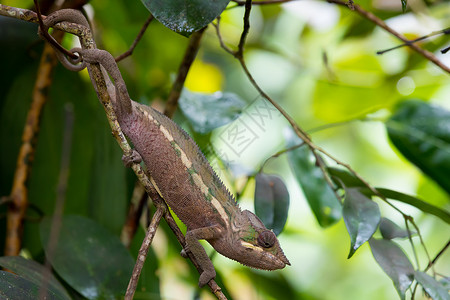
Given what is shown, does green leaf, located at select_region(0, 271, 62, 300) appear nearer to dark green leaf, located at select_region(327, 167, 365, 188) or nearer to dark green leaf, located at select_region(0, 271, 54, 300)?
dark green leaf, located at select_region(0, 271, 54, 300)

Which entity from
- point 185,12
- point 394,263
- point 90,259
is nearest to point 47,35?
point 185,12

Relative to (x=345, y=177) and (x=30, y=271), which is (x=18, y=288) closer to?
(x=30, y=271)

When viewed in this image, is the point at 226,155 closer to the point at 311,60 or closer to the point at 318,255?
the point at 311,60

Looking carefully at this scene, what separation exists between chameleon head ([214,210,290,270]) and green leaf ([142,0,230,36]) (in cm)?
57

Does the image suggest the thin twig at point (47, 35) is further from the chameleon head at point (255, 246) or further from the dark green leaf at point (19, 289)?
the chameleon head at point (255, 246)

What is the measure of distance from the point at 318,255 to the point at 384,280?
0.49 meters

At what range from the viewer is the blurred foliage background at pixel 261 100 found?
176 centimetres

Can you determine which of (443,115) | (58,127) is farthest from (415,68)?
(58,127)

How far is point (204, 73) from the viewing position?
2.85 m

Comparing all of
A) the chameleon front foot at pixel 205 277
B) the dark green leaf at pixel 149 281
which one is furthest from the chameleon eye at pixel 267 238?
the dark green leaf at pixel 149 281

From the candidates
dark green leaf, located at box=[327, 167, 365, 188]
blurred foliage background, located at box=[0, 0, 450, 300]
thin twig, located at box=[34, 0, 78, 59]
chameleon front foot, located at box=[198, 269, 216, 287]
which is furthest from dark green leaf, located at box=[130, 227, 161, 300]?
thin twig, located at box=[34, 0, 78, 59]

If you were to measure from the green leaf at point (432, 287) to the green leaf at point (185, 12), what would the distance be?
0.76 m

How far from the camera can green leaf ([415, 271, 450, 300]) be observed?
3.88 ft

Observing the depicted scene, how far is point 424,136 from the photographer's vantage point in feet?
5.71
